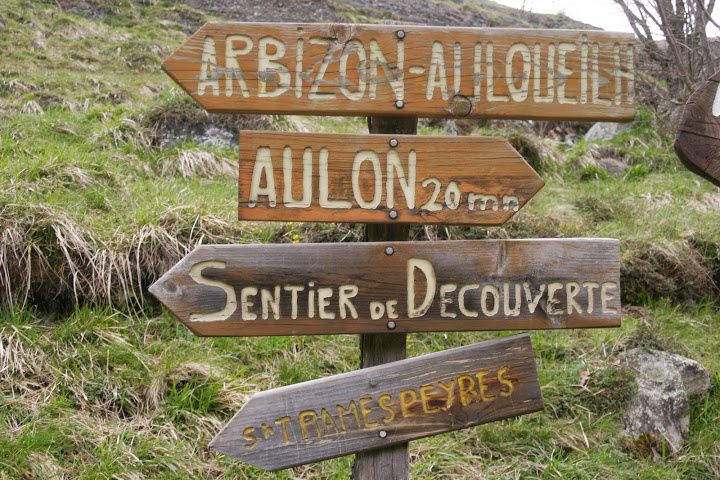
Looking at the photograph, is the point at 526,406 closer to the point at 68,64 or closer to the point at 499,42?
the point at 499,42

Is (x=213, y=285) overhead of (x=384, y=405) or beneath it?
overhead

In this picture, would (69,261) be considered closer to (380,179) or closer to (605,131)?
(380,179)

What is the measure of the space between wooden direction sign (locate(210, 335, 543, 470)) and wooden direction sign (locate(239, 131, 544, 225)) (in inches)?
20.7

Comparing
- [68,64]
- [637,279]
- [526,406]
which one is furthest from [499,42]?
[68,64]

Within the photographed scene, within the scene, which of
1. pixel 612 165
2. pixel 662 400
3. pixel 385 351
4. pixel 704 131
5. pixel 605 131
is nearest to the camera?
pixel 704 131

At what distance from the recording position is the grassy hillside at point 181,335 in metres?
3.44

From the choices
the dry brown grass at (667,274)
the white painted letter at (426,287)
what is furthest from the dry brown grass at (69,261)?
the dry brown grass at (667,274)

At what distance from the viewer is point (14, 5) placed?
37.2ft

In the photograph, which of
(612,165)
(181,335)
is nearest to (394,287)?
(181,335)

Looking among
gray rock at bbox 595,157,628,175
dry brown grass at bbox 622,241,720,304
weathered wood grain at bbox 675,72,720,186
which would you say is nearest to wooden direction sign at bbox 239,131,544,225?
weathered wood grain at bbox 675,72,720,186

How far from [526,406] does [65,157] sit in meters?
4.23

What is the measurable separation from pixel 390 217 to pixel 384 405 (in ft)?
2.19

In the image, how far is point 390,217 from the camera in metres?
2.29

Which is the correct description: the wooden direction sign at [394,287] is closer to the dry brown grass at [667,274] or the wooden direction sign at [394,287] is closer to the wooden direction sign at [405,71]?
the wooden direction sign at [405,71]
